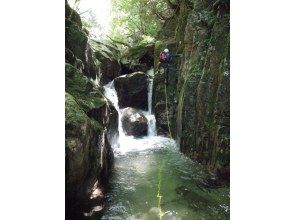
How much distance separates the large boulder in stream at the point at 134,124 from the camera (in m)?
12.8

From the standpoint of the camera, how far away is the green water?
19.5ft

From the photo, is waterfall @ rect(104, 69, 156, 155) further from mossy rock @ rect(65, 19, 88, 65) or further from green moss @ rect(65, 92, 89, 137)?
green moss @ rect(65, 92, 89, 137)

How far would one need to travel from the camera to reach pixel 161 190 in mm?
7020

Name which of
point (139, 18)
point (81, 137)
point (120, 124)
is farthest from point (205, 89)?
point (139, 18)

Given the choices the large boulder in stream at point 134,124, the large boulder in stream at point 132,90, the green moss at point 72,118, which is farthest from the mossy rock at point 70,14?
the large boulder in stream at point 132,90

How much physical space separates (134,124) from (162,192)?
20.1ft

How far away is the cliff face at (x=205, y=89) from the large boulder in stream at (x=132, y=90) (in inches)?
116

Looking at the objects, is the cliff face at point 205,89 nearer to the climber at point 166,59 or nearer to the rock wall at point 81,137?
the climber at point 166,59

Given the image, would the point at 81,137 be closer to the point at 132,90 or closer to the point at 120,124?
the point at 120,124

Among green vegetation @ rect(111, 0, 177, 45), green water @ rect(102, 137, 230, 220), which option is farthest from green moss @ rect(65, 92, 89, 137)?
green vegetation @ rect(111, 0, 177, 45)

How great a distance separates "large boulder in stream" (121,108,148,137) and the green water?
3.03 m

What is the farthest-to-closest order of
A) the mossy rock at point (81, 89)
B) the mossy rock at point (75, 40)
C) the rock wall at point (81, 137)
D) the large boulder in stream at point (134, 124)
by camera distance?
the large boulder in stream at point (134, 124)
the mossy rock at point (75, 40)
the mossy rock at point (81, 89)
the rock wall at point (81, 137)
